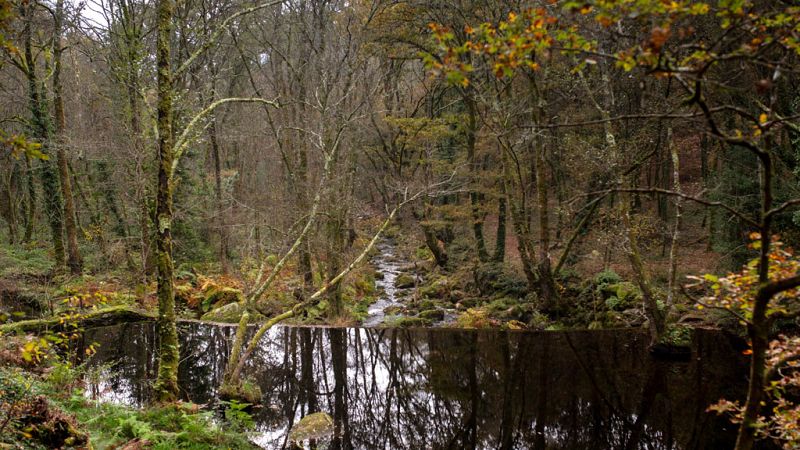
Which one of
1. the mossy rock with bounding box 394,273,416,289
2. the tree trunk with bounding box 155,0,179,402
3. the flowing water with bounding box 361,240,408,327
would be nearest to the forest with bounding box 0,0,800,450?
the tree trunk with bounding box 155,0,179,402

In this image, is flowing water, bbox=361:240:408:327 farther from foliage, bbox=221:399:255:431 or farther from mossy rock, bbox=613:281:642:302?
foliage, bbox=221:399:255:431

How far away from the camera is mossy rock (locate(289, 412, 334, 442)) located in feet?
25.4

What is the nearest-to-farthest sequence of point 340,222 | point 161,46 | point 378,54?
point 161,46 < point 340,222 < point 378,54

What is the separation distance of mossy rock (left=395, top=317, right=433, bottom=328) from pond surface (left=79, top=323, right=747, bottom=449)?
1.55m

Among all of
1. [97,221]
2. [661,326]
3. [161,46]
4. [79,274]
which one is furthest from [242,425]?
[97,221]

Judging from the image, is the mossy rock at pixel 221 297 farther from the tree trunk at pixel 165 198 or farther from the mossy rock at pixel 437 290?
the tree trunk at pixel 165 198

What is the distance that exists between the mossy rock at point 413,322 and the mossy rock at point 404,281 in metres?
4.75

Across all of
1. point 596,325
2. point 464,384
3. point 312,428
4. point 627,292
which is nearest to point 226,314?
point 312,428

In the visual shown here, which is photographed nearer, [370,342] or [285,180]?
[370,342]

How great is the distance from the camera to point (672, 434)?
305 inches

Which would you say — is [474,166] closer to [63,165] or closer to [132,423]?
[63,165]

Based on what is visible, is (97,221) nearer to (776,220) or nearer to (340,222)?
(340,222)

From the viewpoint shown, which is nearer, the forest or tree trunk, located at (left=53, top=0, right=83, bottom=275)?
the forest

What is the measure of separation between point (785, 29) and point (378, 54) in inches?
682
